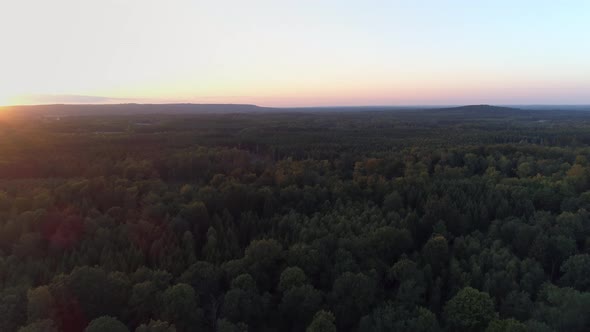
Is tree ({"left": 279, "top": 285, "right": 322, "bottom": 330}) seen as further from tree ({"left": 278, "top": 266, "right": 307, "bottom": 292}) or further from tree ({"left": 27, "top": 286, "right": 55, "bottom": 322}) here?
tree ({"left": 27, "top": 286, "right": 55, "bottom": 322})

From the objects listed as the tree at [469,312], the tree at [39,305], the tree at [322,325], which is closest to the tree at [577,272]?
the tree at [469,312]

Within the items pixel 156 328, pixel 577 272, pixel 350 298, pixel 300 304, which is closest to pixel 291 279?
pixel 300 304

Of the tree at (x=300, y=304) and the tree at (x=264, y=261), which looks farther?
the tree at (x=264, y=261)

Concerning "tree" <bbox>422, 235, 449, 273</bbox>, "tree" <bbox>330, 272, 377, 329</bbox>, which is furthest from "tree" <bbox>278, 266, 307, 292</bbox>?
"tree" <bbox>422, 235, 449, 273</bbox>

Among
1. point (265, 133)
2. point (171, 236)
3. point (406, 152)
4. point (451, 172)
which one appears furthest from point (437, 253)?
point (265, 133)

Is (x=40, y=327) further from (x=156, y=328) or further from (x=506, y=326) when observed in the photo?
(x=506, y=326)

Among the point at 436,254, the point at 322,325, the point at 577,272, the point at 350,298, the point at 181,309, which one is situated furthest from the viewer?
the point at 436,254

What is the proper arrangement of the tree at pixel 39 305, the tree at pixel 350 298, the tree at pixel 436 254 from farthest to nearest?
the tree at pixel 436 254 < the tree at pixel 350 298 < the tree at pixel 39 305

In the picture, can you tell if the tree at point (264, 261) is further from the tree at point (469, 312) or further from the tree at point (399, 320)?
the tree at point (469, 312)
